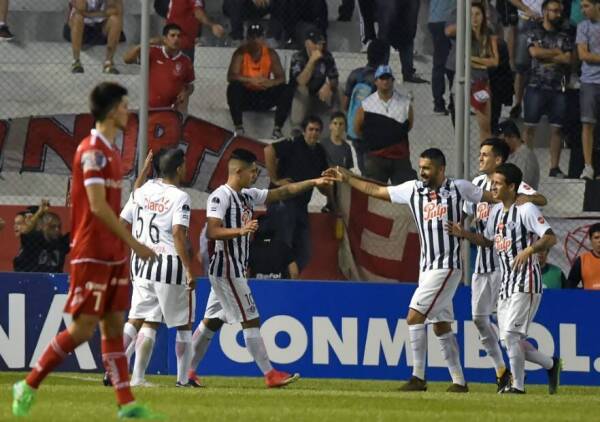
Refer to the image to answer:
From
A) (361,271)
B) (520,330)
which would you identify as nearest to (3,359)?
(361,271)

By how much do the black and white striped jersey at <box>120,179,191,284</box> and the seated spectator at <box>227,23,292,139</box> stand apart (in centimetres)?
460

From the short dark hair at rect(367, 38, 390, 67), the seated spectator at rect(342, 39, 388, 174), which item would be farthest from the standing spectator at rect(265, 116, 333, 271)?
the short dark hair at rect(367, 38, 390, 67)

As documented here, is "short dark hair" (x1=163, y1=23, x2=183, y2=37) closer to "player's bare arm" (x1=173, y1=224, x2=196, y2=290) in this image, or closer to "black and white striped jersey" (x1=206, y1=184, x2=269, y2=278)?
"black and white striped jersey" (x1=206, y1=184, x2=269, y2=278)

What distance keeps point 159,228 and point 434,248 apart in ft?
8.39

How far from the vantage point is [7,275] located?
16172mm

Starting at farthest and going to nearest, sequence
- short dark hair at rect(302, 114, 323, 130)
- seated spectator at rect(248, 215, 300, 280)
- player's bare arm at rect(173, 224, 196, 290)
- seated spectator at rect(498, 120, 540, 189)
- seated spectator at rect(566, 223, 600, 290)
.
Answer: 1. short dark hair at rect(302, 114, 323, 130)
2. seated spectator at rect(498, 120, 540, 189)
3. seated spectator at rect(248, 215, 300, 280)
4. seated spectator at rect(566, 223, 600, 290)
5. player's bare arm at rect(173, 224, 196, 290)

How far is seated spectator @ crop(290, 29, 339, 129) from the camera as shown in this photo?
18859 millimetres

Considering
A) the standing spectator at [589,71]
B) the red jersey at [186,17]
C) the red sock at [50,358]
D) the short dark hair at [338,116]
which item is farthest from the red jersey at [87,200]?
the standing spectator at [589,71]

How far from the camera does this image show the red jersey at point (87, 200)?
975 centimetres

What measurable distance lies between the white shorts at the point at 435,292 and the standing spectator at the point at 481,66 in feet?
14.7

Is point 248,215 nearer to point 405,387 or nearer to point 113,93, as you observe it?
point 405,387

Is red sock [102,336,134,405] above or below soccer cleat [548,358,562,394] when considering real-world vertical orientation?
above

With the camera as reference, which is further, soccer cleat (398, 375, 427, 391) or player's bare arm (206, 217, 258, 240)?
soccer cleat (398, 375, 427, 391)

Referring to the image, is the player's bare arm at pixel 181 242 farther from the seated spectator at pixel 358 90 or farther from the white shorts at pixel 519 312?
the seated spectator at pixel 358 90
